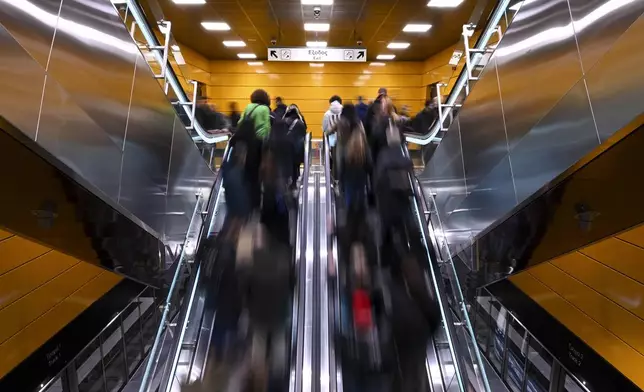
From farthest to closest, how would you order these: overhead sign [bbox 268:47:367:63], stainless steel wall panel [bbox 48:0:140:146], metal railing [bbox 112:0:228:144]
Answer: overhead sign [bbox 268:47:367:63]
metal railing [bbox 112:0:228:144]
stainless steel wall panel [bbox 48:0:140:146]

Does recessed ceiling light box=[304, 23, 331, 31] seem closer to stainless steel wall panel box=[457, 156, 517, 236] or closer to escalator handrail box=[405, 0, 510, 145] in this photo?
escalator handrail box=[405, 0, 510, 145]

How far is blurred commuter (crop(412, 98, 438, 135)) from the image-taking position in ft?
26.4

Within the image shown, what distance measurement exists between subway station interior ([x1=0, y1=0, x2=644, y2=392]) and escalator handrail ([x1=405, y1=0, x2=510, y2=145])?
0.18ft

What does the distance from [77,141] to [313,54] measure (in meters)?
9.35

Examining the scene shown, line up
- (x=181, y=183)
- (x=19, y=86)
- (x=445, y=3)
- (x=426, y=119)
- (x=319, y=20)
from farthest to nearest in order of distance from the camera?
(x=319, y=20) → (x=445, y=3) → (x=426, y=119) → (x=181, y=183) → (x=19, y=86)

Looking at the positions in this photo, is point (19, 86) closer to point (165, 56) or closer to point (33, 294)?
point (33, 294)

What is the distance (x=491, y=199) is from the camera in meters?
4.84

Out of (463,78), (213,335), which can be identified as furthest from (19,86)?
(463,78)

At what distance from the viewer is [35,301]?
4.18 meters

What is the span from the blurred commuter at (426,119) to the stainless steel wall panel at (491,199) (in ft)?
8.70

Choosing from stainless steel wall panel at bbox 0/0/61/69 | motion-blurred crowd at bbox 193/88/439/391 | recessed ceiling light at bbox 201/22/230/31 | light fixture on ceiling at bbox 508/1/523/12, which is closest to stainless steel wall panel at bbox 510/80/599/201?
motion-blurred crowd at bbox 193/88/439/391

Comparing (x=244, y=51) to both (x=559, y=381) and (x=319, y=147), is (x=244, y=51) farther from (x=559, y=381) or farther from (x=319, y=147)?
(x=559, y=381)

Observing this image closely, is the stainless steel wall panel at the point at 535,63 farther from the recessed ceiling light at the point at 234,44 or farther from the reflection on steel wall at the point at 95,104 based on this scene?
the recessed ceiling light at the point at 234,44

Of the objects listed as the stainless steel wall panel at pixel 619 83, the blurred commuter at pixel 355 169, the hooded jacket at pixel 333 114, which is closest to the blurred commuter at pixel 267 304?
the blurred commuter at pixel 355 169
